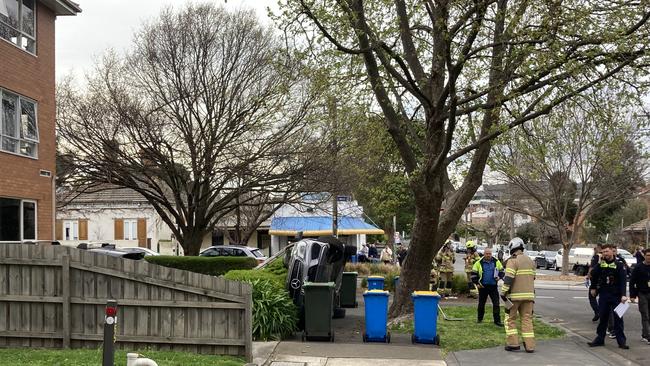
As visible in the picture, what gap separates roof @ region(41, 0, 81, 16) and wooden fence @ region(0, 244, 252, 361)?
1072 centimetres

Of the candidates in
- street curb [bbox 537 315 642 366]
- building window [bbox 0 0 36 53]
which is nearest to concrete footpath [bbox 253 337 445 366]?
street curb [bbox 537 315 642 366]

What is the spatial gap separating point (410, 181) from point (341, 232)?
23.9 metres

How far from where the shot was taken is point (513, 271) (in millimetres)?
10172

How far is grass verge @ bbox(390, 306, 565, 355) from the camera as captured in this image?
34.8 ft

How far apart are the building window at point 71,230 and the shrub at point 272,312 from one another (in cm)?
4017

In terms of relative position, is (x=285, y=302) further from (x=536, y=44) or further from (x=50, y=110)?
(x=50, y=110)

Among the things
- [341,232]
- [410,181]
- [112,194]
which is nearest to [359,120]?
[410,181]

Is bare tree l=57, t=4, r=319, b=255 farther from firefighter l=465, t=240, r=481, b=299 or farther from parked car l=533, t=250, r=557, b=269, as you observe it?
parked car l=533, t=250, r=557, b=269

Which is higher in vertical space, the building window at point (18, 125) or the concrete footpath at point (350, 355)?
the building window at point (18, 125)

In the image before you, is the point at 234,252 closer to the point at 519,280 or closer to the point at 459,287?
the point at 459,287

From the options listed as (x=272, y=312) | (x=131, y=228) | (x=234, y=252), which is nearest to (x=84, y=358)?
(x=272, y=312)

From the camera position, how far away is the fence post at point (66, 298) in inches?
356

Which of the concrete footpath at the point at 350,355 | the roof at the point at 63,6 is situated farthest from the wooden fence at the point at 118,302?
the roof at the point at 63,6

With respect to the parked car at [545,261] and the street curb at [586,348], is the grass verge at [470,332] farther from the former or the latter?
the parked car at [545,261]
